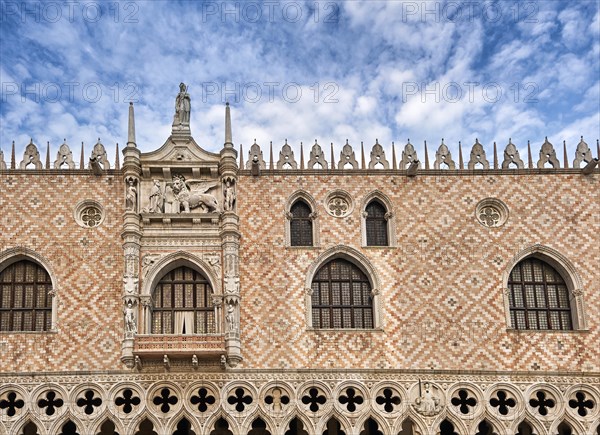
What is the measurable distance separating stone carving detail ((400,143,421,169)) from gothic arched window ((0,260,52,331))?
10.1 metres

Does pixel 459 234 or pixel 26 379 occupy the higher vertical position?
pixel 459 234

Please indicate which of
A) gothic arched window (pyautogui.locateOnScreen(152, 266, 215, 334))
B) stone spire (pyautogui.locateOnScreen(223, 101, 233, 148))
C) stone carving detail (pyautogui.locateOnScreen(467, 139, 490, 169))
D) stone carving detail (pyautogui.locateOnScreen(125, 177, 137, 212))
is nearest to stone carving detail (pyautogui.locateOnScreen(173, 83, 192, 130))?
stone spire (pyautogui.locateOnScreen(223, 101, 233, 148))

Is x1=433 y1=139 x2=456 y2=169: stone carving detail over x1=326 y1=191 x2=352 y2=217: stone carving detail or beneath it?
over

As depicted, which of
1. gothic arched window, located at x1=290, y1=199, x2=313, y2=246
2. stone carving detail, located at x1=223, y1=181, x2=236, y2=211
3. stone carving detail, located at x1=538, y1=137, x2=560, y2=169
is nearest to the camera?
stone carving detail, located at x1=223, y1=181, x2=236, y2=211

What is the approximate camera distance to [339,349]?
2658 cm

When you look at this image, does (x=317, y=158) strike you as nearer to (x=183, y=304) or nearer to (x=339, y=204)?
(x=339, y=204)

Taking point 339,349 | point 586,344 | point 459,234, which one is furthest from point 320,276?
point 586,344

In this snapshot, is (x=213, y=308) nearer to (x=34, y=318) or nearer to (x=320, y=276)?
(x=320, y=276)

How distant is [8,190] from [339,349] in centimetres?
991

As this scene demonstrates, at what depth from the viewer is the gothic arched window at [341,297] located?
89.1ft

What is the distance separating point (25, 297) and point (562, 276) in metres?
14.4

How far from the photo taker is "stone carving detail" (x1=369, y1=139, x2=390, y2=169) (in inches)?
1119

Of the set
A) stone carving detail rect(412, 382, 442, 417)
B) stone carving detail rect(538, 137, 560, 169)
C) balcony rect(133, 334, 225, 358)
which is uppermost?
stone carving detail rect(538, 137, 560, 169)

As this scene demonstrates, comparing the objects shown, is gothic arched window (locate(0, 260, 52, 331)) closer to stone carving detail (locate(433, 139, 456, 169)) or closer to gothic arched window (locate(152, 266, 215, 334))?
gothic arched window (locate(152, 266, 215, 334))
